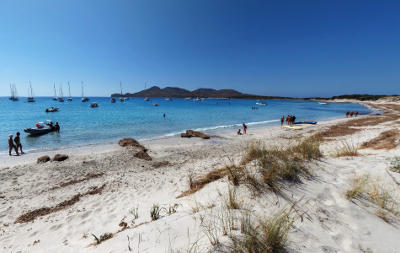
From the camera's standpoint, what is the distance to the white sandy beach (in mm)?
2312

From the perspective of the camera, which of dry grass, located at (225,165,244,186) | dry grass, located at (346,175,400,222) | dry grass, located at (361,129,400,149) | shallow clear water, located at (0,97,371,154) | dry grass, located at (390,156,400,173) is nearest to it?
dry grass, located at (346,175,400,222)

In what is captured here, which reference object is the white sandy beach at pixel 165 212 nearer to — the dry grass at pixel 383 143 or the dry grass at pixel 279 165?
the dry grass at pixel 279 165

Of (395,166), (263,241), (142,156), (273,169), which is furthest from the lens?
(142,156)

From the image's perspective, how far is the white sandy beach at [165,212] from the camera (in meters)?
2.31

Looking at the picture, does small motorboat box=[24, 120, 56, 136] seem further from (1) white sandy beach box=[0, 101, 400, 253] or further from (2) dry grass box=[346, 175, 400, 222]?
(2) dry grass box=[346, 175, 400, 222]

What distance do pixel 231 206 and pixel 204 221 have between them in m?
0.59

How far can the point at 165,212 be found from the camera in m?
3.57

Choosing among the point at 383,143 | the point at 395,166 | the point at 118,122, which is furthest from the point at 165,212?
the point at 118,122

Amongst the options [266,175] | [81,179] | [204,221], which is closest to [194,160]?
[81,179]

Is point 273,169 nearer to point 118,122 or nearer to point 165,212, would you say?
point 165,212

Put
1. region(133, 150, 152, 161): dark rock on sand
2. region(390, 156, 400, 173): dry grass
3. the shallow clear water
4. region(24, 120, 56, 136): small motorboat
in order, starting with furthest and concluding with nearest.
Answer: region(24, 120, 56, 136): small motorboat → the shallow clear water → region(133, 150, 152, 161): dark rock on sand → region(390, 156, 400, 173): dry grass

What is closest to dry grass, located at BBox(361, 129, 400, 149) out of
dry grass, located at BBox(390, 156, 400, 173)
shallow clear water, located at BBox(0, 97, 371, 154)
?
dry grass, located at BBox(390, 156, 400, 173)

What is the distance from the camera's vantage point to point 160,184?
246 inches

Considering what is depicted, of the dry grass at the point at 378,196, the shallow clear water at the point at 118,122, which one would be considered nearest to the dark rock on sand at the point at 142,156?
the shallow clear water at the point at 118,122
